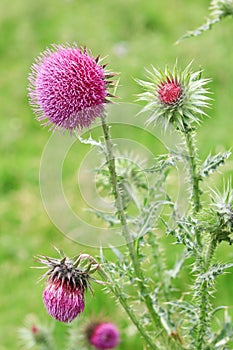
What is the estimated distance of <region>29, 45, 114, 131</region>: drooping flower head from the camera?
6.63 feet

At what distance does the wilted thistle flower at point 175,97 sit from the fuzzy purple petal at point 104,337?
4.98ft

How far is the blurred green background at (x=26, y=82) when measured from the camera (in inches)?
175

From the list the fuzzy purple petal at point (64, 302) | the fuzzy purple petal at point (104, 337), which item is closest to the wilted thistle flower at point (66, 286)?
the fuzzy purple petal at point (64, 302)

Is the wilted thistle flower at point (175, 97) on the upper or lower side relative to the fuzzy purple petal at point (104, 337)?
upper

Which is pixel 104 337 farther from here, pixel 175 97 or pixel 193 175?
pixel 175 97

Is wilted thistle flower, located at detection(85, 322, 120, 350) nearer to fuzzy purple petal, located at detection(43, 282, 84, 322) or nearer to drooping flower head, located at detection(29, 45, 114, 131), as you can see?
fuzzy purple petal, located at detection(43, 282, 84, 322)

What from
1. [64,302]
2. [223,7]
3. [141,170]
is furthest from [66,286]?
[223,7]

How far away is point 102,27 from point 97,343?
5149 millimetres

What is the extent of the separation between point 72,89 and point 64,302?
2.29 feet

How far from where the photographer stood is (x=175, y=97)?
2074 millimetres

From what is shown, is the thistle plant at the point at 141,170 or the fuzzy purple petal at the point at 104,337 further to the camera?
the fuzzy purple petal at the point at 104,337

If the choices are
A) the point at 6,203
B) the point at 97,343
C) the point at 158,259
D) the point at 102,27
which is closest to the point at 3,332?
the point at 97,343

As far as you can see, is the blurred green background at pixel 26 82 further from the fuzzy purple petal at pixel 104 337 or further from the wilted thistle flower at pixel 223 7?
the wilted thistle flower at pixel 223 7

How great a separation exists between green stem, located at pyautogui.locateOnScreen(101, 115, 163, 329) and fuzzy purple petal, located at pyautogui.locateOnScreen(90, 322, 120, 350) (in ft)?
3.02
